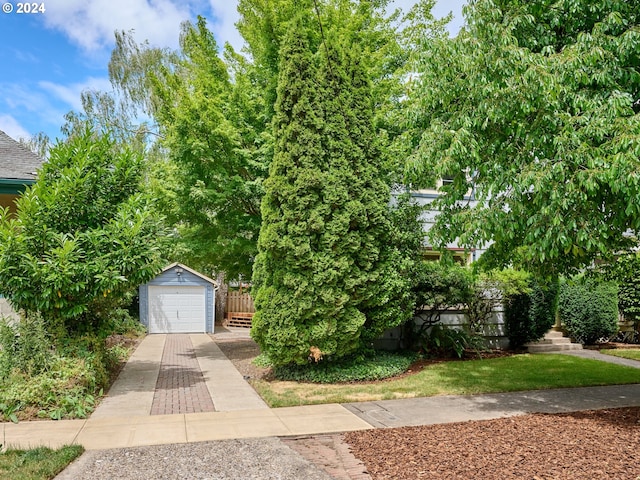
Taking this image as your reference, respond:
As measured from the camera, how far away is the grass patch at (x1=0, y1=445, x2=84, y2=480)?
4.50m

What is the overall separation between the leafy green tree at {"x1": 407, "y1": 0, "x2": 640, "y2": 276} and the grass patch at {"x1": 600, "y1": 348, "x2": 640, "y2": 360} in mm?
7736

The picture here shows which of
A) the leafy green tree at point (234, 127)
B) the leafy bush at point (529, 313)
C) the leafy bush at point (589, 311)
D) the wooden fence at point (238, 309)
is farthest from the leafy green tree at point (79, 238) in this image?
the wooden fence at point (238, 309)

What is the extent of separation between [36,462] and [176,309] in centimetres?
1469

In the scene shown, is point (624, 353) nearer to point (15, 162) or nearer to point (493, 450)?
point (493, 450)

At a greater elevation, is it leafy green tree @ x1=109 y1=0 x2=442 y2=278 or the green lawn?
leafy green tree @ x1=109 y1=0 x2=442 y2=278

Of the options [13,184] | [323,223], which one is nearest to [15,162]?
[13,184]

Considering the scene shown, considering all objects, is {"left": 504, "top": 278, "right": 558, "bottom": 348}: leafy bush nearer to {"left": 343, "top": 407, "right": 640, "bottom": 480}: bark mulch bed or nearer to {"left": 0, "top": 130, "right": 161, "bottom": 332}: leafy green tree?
{"left": 343, "top": 407, "right": 640, "bottom": 480}: bark mulch bed

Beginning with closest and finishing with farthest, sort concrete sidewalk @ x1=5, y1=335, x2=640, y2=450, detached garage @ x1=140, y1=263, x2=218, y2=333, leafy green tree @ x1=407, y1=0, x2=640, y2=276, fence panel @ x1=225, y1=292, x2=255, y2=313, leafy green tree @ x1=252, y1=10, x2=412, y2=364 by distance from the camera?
1. leafy green tree @ x1=407, y1=0, x2=640, y2=276
2. concrete sidewalk @ x1=5, y1=335, x2=640, y2=450
3. leafy green tree @ x1=252, y1=10, x2=412, y2=364
4. detached garage @ x1=140, y1=263, x2=218, y2=333
5. fence panel @ x1=225, y1=292, x2=255, y2=313

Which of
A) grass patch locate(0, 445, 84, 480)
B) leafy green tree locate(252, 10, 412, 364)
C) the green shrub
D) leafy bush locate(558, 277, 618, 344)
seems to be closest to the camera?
grass patch locate(0, 445, 84, 480)

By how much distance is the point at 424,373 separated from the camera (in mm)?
9867

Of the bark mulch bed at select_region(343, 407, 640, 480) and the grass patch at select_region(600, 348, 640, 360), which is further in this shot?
the grass patch at select_region(600, 348, 640, 360)

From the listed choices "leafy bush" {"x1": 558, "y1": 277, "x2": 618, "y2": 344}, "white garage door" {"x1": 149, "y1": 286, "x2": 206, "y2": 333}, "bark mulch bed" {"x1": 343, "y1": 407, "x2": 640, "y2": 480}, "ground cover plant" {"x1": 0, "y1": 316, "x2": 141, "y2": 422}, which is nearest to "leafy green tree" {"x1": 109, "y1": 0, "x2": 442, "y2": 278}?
"ground cover plant" {"x1": 0, "y1": 316, "x2": 141, "y2": 422}

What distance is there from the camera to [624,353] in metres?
13.0

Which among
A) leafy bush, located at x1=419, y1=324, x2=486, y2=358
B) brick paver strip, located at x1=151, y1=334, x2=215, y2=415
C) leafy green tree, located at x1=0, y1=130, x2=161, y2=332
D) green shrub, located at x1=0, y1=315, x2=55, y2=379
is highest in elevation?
leafy green tree, located at x1=0, y1=130, x2=161, y2=332
